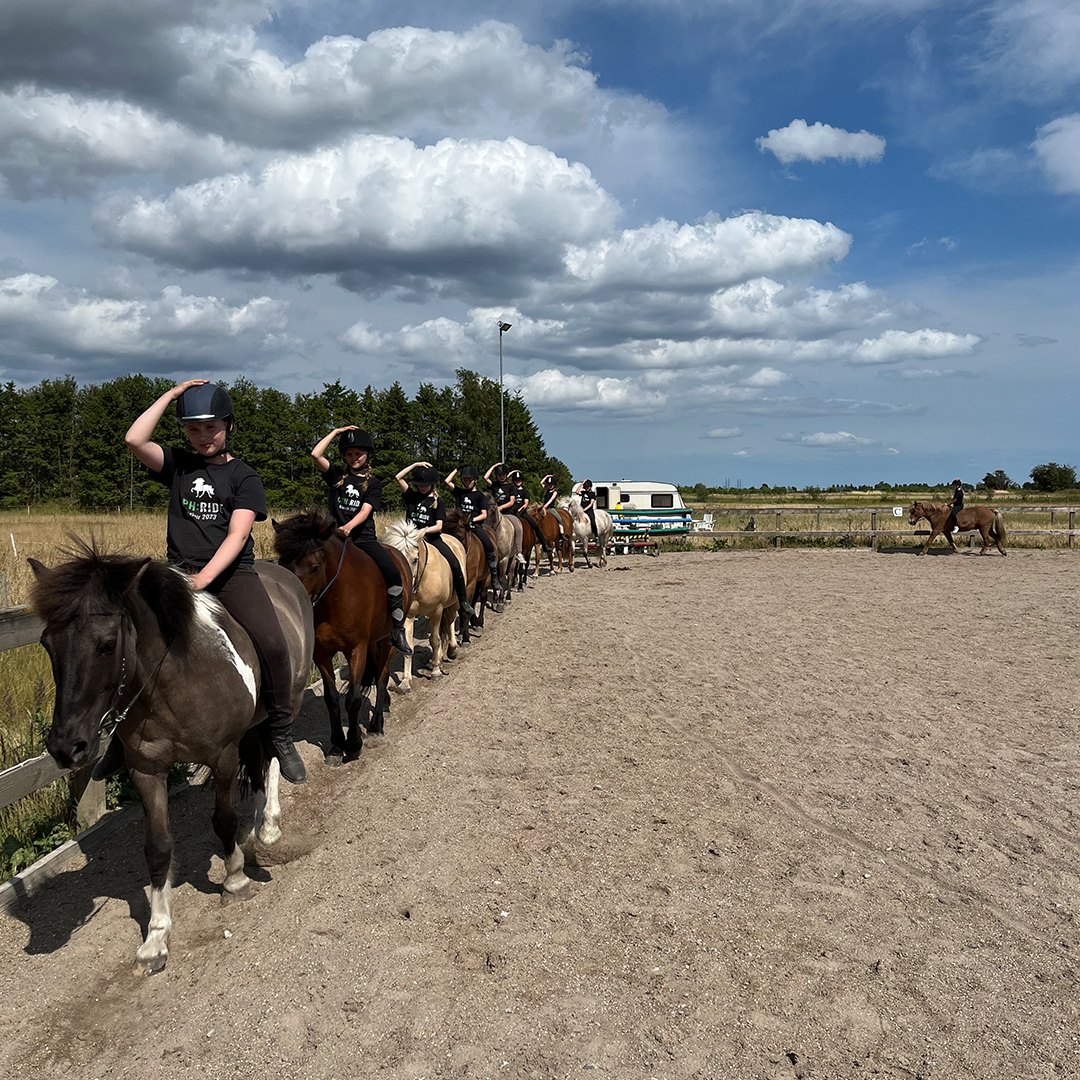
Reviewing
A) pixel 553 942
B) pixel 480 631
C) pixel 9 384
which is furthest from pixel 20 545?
pixel 9 384

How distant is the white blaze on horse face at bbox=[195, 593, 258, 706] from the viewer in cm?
371

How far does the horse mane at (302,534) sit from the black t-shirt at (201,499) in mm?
1922

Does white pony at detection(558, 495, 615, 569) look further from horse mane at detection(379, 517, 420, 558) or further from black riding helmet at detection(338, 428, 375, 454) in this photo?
black riding helmet at detection(338, 428, 375, 454)

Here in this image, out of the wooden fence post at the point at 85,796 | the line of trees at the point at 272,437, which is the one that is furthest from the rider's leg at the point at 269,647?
the line of trees at the point at 272,437

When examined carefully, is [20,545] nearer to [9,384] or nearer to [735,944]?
[735,944]

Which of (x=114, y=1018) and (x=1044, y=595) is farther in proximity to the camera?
(x=1044, y=595)

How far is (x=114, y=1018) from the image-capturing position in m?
3.15

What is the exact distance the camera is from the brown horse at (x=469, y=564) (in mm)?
10874

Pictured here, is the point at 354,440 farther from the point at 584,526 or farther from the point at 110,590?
the point at 584,526

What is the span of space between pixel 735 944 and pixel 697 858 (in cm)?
90

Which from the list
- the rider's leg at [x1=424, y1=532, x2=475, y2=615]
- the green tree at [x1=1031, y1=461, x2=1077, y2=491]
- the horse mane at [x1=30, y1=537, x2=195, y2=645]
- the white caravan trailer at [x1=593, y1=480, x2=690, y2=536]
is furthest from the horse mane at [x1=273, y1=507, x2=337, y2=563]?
the green tree at [x1=1031, y1=461, x2=1077, y2=491]

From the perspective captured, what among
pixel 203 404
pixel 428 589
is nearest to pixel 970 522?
pixel 428 589

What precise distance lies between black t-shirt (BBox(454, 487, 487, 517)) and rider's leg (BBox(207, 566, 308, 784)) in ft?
26.3

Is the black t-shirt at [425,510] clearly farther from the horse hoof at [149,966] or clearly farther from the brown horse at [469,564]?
the horse hoof at [149,966]
